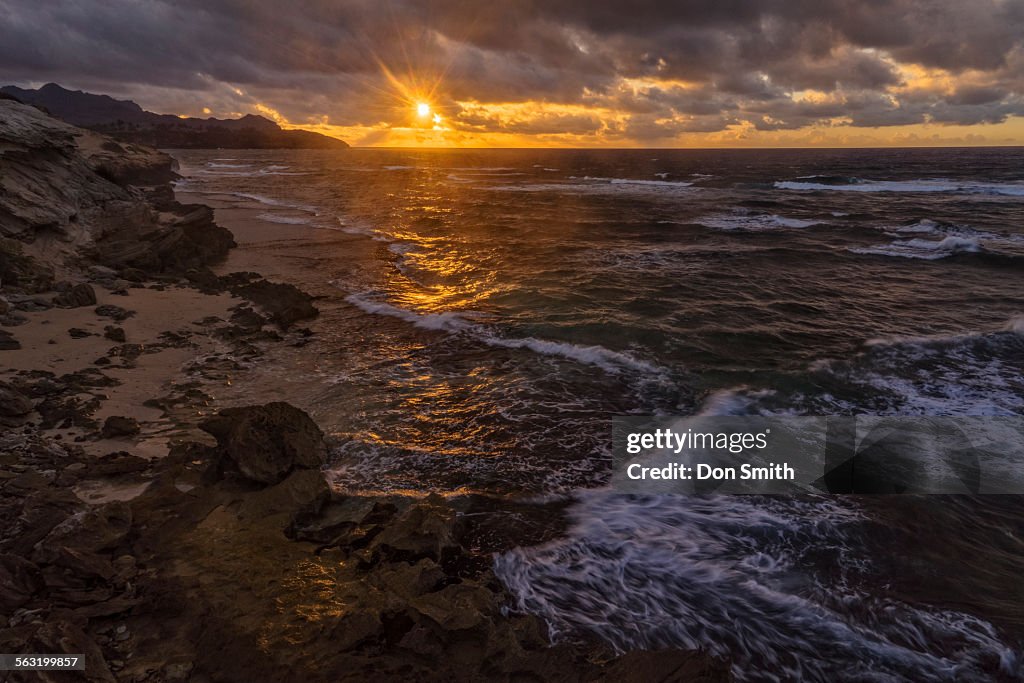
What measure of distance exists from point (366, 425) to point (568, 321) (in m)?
7.39

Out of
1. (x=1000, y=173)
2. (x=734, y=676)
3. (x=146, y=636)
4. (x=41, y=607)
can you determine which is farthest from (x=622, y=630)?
(x=1000, y=173)

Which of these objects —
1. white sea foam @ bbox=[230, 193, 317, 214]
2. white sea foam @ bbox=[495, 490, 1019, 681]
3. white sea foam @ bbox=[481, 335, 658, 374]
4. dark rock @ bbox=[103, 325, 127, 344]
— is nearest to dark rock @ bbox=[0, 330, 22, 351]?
dark rock @ bbox=[103, 325, 127, 344]

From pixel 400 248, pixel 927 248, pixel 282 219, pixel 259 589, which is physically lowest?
pixel 259 589

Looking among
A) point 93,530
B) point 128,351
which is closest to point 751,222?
point 128,351

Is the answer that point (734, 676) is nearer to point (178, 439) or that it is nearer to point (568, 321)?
point (178, 439)

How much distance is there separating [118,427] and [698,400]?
32.1 feet

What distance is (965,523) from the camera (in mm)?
7043

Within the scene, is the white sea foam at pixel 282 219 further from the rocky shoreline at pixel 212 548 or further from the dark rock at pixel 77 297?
the rocky shoreline at pixel 212 548

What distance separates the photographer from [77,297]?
12.1 m

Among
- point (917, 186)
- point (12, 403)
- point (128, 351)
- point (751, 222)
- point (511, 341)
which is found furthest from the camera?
point (917, 186)

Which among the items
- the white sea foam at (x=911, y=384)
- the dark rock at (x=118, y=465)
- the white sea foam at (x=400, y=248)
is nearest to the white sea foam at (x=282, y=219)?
the white sea foam at (x=400, y=248)

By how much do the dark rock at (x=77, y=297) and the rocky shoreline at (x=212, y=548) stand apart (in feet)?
3.30

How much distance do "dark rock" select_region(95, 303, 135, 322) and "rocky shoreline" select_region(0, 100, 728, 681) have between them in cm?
91

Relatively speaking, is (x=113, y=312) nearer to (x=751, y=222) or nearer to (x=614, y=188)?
(x=751, y=222)
